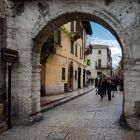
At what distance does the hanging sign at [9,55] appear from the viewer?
36.9 feet

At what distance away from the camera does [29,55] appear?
12734 mm

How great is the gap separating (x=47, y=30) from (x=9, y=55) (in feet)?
6.36

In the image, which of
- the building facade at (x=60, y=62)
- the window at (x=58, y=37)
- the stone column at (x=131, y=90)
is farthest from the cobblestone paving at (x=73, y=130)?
the window at (x=58, y=37)

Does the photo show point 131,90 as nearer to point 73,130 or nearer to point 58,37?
point 73,130

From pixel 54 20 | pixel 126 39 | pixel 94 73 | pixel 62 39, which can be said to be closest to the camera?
pixel 126 39

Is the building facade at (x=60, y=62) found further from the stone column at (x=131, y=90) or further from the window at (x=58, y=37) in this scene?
the stone column at (x=131, y=90)

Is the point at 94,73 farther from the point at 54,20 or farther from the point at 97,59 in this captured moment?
the point at 54,20

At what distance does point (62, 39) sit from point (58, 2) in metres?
17.2

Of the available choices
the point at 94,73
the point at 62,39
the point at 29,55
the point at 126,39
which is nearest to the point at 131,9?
the point at 126,39

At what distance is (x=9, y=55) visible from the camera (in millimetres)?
11695

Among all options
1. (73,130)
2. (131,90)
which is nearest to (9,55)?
(73,130)

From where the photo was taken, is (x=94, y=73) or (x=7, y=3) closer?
(x=7, y=3)

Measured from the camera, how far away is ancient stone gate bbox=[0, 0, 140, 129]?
1178cm

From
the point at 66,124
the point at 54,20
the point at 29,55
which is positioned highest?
the point at 54,20
